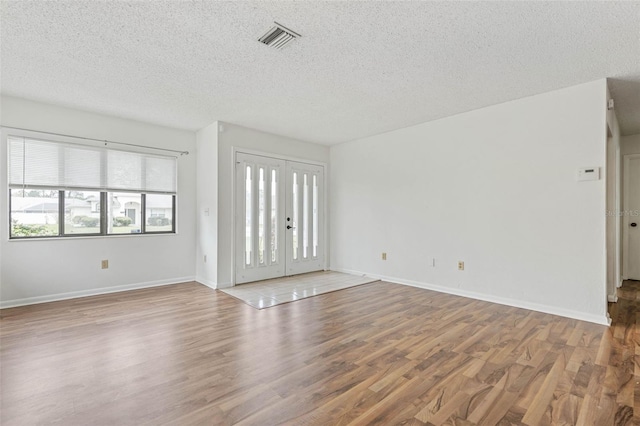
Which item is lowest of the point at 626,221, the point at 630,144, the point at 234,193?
the point at 626,221

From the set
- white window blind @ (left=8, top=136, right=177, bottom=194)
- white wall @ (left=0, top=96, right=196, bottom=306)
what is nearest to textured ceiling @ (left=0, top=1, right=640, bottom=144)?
white wall @ (left=0, top=96, right=196, bottom=306)

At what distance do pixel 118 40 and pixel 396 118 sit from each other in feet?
11.1

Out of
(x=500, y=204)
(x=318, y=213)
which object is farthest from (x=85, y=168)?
(x=500, y=204)

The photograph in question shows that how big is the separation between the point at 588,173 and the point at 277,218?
164 inches

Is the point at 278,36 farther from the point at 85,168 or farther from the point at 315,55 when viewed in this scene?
the point at 85,168

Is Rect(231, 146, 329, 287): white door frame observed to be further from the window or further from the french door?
the window

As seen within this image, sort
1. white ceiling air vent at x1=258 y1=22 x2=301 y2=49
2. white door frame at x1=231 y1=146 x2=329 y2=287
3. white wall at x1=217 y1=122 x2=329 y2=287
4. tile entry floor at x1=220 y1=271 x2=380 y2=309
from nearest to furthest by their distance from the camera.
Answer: white ceiling air vent at x1=258 y1=22 x2=301 y2=49 < tile entry floor at x1=220 y1=271 x2=380 y2=309 < white wall at x1=217 y1=122 x2=329 y2=287 < white door frame at x1=231 y1=146 x2=329 y2=287

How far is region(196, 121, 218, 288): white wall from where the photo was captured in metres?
4.72

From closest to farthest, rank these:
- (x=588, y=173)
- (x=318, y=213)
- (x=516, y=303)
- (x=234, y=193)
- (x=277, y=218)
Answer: (x=588, y=173), (x=516, y=303), (x=234, y=193), (x=277, y=218), (x=318, y=213)

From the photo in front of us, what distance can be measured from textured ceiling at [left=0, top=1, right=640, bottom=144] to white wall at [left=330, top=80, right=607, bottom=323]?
0.37 metres

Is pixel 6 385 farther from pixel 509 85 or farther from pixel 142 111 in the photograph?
pixel 509 85

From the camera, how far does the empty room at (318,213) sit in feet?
6.73

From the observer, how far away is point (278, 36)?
2.42m

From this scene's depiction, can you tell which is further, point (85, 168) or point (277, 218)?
point (277, 218)
